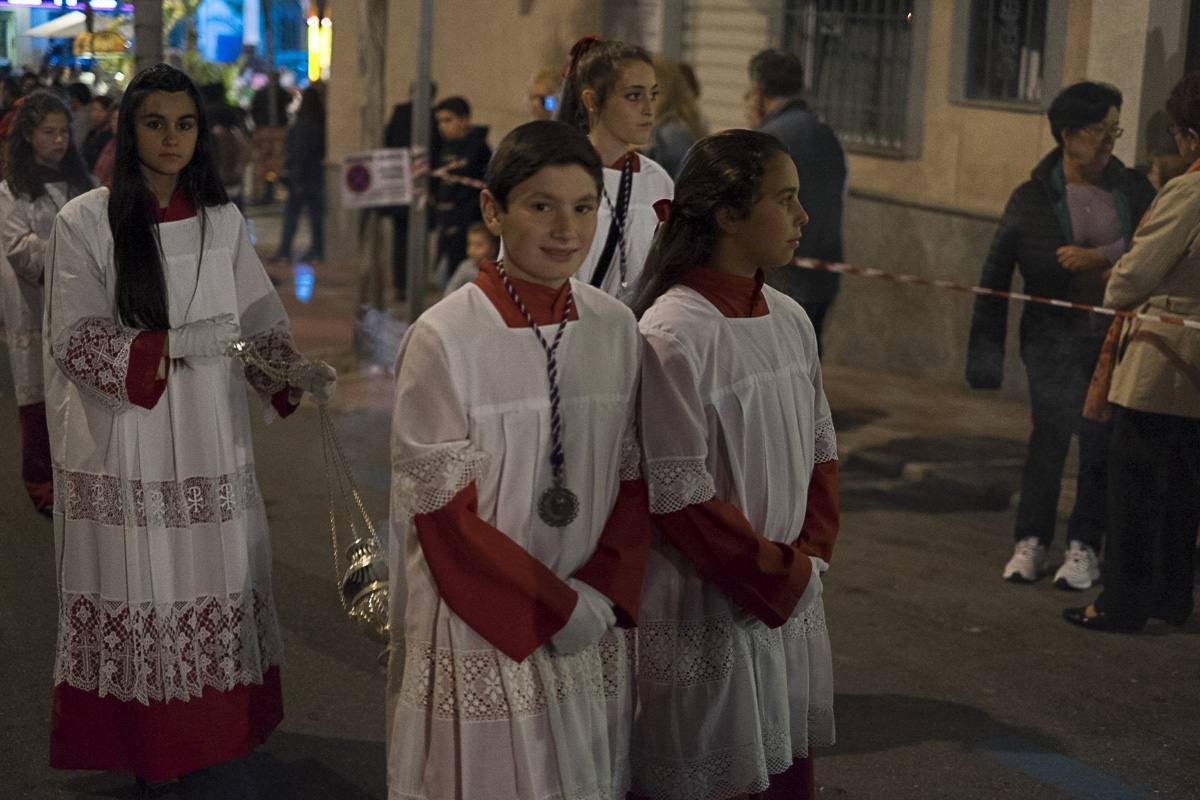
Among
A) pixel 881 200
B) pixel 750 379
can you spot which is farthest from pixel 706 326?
A: pixel 881 200

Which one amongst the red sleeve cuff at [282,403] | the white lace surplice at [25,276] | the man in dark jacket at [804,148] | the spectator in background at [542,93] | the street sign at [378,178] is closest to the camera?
the red sleeve cuff at [282,403]

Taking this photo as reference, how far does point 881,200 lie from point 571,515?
30.8 feet

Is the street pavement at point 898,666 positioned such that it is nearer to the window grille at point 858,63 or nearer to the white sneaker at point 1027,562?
the white sneaker at point 1027,562

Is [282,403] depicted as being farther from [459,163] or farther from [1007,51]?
[459,163]

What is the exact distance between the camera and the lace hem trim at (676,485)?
378 centimetres

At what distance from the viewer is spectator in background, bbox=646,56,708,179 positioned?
9.42 meters

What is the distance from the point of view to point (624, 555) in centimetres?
372

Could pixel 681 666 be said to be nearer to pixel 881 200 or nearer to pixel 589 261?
pixel 589 261

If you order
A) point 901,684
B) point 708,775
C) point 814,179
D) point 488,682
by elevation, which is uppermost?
point 814,179

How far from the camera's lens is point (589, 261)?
5301mm

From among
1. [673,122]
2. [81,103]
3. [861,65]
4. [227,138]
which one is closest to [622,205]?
[673,122]

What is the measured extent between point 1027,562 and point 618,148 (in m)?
3.26

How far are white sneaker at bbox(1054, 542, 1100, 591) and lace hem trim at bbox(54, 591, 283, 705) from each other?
12.5 ft

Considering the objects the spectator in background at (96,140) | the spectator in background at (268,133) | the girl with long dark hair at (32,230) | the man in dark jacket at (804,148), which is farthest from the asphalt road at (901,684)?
the spectator in background at (268,133)
